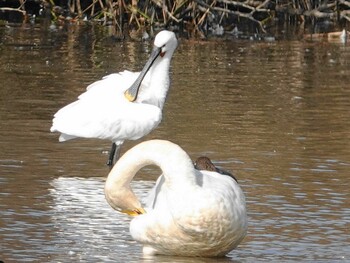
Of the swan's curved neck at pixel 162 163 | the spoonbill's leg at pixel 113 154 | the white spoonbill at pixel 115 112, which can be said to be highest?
the swan's curved neck at pixel 162 163

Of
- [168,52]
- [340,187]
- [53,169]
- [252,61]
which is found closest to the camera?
[340,187]

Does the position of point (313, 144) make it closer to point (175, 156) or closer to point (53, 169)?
point (53, 169)

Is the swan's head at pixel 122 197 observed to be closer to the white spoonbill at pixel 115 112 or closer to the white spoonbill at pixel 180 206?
the white spoonbill at pixel 180 206

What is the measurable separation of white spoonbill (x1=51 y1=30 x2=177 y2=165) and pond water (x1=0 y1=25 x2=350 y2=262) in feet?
0.90

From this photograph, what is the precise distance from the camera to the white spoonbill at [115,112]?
409 inches

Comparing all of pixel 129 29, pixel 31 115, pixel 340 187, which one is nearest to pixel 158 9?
pixel 129 29

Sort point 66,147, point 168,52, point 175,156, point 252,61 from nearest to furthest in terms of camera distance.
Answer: point 175,156 → point 66,147 → point 168,52 → point 252,61

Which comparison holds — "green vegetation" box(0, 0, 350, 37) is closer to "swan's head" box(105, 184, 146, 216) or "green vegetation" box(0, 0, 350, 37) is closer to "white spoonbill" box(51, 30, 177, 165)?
"white spoonbill" box(51, 30, 177, 165)

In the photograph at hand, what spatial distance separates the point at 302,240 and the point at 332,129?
4591mm

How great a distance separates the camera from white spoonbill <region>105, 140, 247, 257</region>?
6.70 meters

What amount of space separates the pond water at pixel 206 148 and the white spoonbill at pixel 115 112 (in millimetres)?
274

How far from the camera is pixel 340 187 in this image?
925 cm

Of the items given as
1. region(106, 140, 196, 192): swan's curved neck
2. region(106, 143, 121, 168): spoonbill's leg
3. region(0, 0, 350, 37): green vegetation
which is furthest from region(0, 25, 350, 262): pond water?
region(0, 0, 350, 37): green vegetation

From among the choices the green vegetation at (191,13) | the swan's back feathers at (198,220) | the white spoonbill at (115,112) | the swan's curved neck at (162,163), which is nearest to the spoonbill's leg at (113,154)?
the white spoonbill at (115,112)
